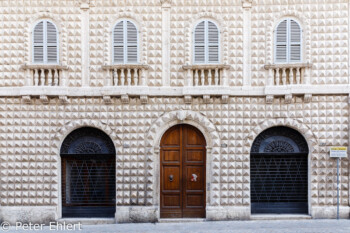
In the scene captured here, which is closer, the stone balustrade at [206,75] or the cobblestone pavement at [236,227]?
the cobblestone pavement at [236,227]

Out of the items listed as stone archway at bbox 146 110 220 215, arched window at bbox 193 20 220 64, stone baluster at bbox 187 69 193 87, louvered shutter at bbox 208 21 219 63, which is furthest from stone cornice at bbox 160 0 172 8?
stone archway at bbox 146 110 220 215

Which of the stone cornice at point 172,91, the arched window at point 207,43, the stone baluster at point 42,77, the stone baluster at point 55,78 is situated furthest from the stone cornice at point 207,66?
the stone baluster at point 42,77

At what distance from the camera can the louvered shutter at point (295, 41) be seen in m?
12.5

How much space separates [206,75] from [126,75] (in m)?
2.66

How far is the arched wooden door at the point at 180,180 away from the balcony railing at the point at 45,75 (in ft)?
13.4

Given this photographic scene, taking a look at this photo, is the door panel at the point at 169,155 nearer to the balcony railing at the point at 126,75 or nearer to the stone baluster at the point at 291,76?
the balcony railing at the point at 126,75

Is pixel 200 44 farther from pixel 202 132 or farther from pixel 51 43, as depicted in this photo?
pixel 51 43

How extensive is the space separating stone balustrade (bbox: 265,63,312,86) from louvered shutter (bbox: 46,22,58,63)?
23.0 feet

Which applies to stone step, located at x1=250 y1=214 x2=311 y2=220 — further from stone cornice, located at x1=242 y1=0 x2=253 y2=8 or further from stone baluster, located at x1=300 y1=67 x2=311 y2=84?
stone cornice, located at x1=242 y1=0 x2=253 y2=8

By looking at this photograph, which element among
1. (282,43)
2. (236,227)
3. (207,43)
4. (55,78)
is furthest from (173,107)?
(236,227)

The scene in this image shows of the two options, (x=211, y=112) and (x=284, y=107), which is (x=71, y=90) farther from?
(x=284, y=107)

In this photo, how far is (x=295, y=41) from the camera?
41.2 ft

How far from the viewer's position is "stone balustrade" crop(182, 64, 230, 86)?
12.5 meters

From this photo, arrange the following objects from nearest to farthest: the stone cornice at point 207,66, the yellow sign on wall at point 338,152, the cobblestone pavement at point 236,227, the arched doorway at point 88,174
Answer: the cobblestone pavement at point 236,227
the yellow sign on wall at point 338,152
the stone cornice at point 207,66
the arched doorway at point 88,174
